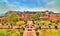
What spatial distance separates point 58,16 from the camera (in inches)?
596

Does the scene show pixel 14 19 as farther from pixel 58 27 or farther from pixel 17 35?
pixel 17 35

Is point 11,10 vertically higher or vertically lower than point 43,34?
higher

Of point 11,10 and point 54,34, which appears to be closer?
point 54,34

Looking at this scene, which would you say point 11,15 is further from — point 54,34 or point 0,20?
point 54,34

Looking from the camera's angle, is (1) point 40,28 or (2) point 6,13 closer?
(1) point 40,28

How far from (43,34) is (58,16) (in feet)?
26.4

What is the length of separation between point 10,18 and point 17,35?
171 inches

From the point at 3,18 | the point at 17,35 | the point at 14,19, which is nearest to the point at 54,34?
the point at 17,35

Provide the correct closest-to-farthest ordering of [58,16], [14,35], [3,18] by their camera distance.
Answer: [14,35] → [3,18] → [58,16]

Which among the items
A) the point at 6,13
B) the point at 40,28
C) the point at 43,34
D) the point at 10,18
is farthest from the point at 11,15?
the point at 43,34

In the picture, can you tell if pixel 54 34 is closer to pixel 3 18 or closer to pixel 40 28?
pixel 40 28

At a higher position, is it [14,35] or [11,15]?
[11,15]

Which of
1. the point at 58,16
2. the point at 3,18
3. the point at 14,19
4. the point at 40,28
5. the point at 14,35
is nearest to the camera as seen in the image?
the point at 14,35

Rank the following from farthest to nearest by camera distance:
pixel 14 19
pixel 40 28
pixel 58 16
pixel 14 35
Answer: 1. pixel 58 16
2. pixel 14 19
3. pixel 40 28
4. pixel 14 35
